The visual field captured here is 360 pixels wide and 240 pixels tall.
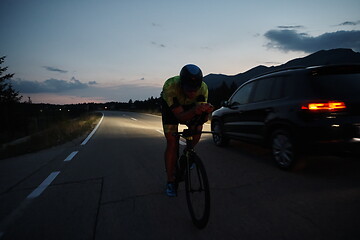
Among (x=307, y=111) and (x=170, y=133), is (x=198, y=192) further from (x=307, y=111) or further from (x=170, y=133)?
(x=307, y=111)

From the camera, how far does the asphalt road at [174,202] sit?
2338 mm

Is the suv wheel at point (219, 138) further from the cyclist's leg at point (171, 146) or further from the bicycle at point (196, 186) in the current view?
the bicycle at point (196, 186)

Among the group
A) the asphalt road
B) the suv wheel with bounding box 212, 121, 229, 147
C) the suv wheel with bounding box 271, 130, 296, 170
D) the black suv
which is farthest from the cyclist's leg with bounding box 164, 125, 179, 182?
the suv wheel with bounding box 212, 121, 229, 147

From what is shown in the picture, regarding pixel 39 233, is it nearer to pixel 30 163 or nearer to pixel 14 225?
pixel 14 225

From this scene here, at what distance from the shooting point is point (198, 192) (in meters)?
2.48

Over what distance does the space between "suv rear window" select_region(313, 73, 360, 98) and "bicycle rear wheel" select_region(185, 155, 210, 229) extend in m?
2.52

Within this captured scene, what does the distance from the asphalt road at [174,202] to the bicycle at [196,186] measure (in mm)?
138

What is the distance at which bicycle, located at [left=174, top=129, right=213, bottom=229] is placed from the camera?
2309mm

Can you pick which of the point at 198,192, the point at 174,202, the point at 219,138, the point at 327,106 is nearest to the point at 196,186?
the point at 198,192

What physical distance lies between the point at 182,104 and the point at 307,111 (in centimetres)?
214

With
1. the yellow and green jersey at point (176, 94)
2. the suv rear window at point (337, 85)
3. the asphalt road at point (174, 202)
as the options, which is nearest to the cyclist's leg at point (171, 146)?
the yellow and green jersey at point (176, 94)

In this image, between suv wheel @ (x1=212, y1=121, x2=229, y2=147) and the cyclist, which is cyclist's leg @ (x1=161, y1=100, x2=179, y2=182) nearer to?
the cyclist

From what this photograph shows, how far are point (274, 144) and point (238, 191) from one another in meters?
1.57

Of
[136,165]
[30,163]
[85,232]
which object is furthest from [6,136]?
[85,232]
